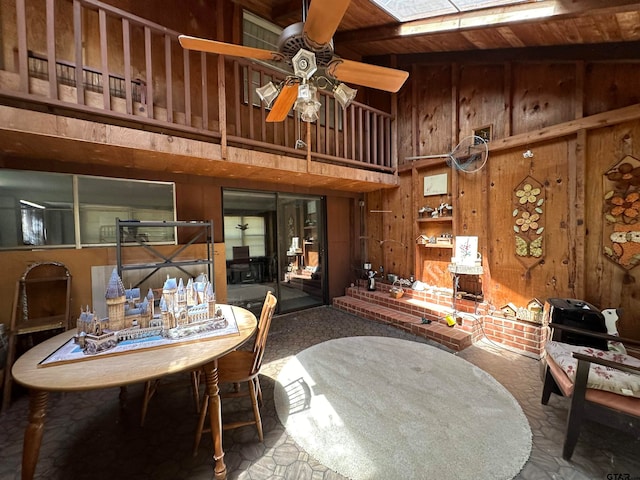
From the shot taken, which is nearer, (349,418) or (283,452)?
(283,452)

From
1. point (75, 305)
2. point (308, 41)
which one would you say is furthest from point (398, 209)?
point (75, 305)

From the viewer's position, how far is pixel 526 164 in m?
3.36

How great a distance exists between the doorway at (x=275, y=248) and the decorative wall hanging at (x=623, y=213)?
386 centimetres

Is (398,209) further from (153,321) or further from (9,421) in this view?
(9,421)

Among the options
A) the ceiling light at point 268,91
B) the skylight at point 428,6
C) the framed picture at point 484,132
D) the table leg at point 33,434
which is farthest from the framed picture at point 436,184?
the table leg at point 33,434

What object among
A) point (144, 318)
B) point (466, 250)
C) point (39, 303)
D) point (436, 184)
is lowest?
point (39, 303)

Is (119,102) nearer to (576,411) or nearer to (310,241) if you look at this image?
(310,241)

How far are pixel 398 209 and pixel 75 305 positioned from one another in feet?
16.0

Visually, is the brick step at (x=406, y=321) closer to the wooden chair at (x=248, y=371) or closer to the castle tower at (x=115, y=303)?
the wooden chair at (x=248, y=371)

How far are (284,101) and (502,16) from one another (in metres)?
2.51

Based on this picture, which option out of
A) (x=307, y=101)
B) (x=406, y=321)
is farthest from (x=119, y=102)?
(x=406, y=321)

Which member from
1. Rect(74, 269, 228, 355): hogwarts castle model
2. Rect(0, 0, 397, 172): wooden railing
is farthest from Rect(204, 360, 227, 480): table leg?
Rect(0, 0, 397, 172): wooden railing

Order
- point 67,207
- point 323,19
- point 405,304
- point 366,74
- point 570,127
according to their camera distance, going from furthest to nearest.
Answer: point 405,304, point 570,127, point 67,207, point 366,74, point 323,19

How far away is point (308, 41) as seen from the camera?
61.4 inches
